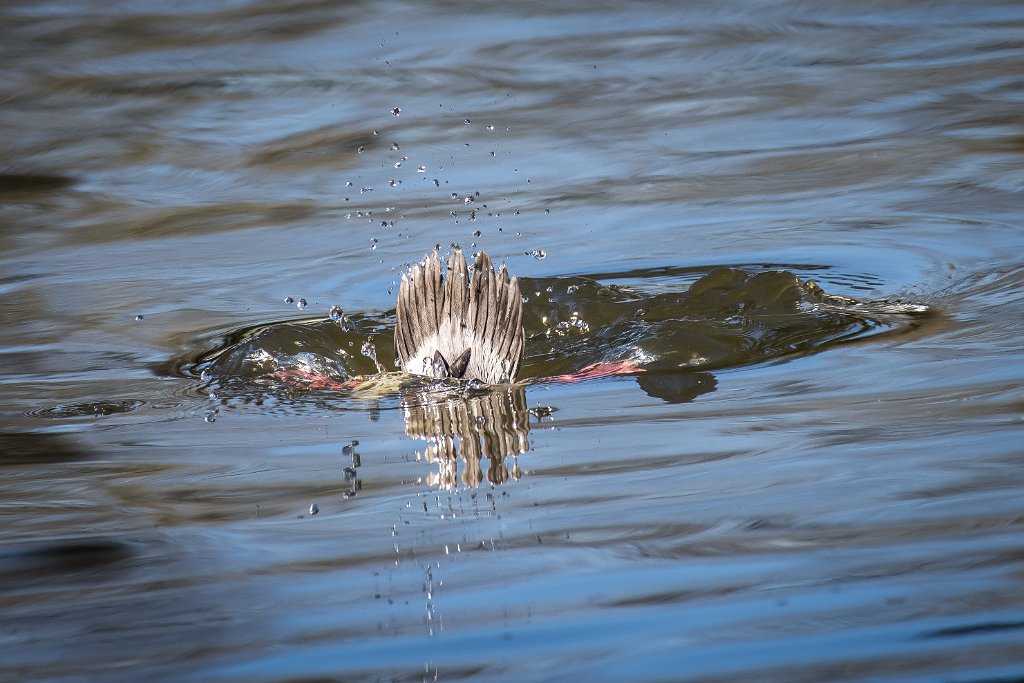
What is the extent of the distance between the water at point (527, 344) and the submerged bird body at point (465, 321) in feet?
0.53

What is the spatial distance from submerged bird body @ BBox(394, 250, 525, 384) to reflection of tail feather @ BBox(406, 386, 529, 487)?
162mm

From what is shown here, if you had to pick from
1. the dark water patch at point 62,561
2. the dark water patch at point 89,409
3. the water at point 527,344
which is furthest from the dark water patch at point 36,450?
the dark water patch at point 62,561

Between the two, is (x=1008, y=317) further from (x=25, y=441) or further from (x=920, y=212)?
(x=25, y=441)

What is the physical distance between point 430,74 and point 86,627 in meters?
7.19

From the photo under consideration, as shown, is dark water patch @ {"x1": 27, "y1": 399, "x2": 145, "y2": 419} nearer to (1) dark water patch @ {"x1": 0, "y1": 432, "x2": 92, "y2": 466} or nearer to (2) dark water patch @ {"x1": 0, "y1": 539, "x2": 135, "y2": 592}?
(1) dark water patch @ {"x1": 0, "y1": 432, "x2": 92, "y2": 466}

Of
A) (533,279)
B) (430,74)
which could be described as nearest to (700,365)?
(533,279)

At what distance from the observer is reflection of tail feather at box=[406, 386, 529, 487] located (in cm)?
352

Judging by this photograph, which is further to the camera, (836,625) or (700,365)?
(700,365)

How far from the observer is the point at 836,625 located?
7.59 feet

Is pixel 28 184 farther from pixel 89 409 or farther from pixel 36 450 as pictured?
pixel 36 450

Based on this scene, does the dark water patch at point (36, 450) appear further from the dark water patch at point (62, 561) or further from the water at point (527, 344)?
the dark water patch at point (62, 561)

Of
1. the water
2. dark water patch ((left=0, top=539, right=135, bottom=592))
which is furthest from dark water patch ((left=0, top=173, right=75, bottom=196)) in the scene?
dark water patch ((left=0, top=539, right=135, bottom=592))

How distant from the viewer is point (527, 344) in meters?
5.46

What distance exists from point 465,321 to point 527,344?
0.83 meters
